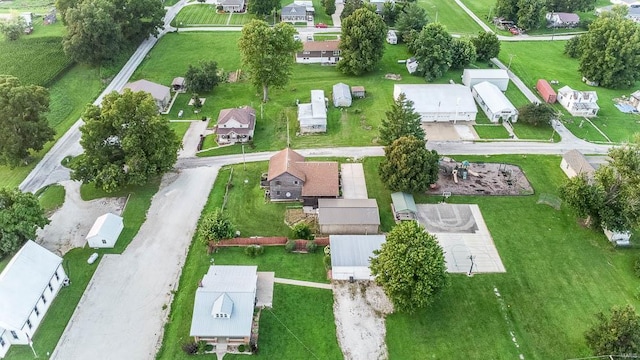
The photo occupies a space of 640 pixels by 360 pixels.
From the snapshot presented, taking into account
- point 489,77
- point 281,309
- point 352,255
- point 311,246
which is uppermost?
point 489,77

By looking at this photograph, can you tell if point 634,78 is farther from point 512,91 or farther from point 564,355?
point 564,355

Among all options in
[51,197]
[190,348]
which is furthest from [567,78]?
[51,197]

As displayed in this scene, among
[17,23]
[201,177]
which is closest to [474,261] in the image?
[201,177]

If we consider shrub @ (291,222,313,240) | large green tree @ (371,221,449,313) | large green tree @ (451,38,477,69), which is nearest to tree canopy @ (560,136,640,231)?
large green tree @ (371,221,449,313)

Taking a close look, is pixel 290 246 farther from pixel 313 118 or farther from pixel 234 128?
pixel 313 118

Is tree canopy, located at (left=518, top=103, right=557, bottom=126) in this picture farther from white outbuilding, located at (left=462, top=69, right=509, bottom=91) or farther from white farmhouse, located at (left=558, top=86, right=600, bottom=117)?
white outbuilding, located at (left=462, top=69, right=509, bottom=91)

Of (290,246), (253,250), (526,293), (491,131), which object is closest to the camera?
(526,293)
